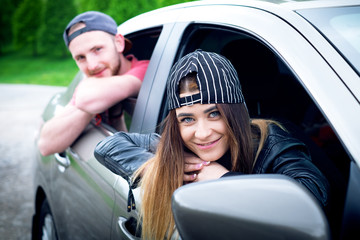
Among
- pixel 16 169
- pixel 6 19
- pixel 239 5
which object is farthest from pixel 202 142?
pixel 6 19

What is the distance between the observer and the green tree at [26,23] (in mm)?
34656

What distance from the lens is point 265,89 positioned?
2.01 m

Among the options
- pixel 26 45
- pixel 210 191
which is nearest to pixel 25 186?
pixel 210 191

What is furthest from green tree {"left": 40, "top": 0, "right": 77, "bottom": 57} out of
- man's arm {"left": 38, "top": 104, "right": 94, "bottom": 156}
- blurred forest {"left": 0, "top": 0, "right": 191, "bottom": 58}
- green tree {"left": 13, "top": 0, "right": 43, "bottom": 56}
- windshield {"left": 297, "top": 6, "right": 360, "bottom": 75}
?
windshield {"left": 297, "top": 6, "right": 360, "bottom": 75}

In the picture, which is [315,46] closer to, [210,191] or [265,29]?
[265,29]

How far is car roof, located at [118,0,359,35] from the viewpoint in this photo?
118 centimetres

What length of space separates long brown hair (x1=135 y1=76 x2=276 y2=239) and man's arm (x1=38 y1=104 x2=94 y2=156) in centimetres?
84

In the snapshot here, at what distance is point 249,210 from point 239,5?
3.01 ft

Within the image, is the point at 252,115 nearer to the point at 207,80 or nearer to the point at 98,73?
the point at 207,80

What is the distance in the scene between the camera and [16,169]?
5359 millimetres

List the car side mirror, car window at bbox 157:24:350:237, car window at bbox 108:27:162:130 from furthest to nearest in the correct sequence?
car window at bbox 108:27:162:130 < car window at bbox 157:24:350:237 < the car side mirror

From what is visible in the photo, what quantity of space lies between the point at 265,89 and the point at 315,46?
100 centimetres

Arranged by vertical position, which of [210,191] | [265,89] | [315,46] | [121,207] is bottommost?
[121,207]

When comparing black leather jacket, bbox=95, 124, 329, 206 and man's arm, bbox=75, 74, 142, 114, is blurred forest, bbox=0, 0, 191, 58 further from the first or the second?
black leather jacket, bbox=95, 124, 329, 206
